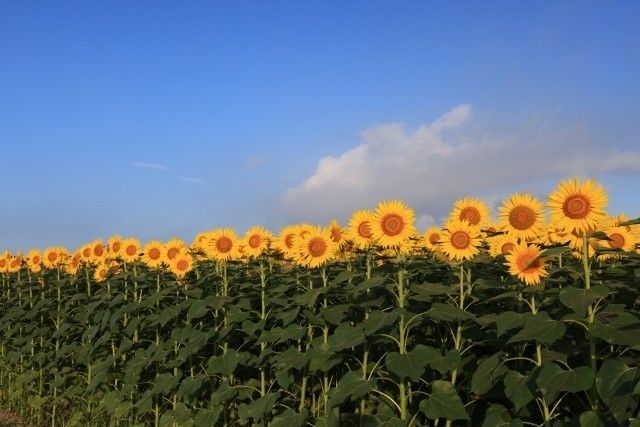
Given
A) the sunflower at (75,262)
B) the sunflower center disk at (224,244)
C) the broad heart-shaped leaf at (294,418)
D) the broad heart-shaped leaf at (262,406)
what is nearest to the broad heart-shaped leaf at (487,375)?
the broad heart-shaped leaf at (294,418)

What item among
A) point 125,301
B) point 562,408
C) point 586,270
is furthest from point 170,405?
point 586,270

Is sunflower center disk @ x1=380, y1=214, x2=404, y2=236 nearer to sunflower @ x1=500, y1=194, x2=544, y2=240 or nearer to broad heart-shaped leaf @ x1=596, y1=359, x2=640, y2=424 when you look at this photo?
sunflower @ x1=500, y1=194, x2=544, y2=240

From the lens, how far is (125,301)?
1027cm

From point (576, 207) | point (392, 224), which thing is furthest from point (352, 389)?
point (576, 207)

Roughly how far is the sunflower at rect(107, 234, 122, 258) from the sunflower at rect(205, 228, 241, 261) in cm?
299

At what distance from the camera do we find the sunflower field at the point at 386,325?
5.19 meters

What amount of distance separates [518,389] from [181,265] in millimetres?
5437

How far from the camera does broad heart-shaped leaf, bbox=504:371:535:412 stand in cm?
497

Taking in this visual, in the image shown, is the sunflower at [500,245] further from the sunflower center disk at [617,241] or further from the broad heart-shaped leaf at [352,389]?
the broad heart-shaped leaf at [352,389]

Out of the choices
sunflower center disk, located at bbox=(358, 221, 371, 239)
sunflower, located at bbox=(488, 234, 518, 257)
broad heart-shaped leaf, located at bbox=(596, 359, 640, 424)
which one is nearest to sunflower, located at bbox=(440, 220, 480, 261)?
sunflower, located at bbox=(488, 234, 518, 257)

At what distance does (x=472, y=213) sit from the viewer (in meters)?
7.09

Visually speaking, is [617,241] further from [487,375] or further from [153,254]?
[153,254]

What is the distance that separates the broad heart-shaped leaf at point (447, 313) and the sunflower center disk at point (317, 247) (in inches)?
65.2

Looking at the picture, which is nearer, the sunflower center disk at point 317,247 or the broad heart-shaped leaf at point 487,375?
the broad heart-shaped leaf at point 487,375
